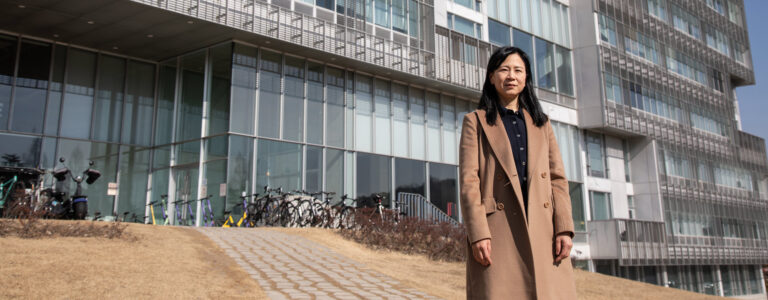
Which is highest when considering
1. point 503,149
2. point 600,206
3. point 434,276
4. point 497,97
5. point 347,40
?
point 347,40

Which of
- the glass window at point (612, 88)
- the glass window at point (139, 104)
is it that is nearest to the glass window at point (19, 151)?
the glass window at point (139, 104)

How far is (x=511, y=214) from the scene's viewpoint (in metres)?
3.42

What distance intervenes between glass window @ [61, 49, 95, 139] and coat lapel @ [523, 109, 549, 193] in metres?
20.3

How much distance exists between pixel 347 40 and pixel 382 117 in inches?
137

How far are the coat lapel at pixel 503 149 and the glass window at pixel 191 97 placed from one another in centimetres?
1794

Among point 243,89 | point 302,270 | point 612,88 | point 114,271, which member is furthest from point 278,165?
point 612,88

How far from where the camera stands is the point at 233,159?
1905cm

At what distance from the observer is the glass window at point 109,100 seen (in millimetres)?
21219

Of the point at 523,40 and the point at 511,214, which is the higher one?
the point at 523,40

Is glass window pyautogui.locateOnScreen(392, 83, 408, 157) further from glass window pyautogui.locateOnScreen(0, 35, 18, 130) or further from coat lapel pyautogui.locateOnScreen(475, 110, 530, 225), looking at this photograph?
coat lapel pyautogui.locateOnScreen(475, 110, 530, 225)

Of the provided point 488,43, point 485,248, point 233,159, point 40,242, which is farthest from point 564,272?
point 488,43

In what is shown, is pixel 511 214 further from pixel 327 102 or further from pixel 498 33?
pixel 498 33

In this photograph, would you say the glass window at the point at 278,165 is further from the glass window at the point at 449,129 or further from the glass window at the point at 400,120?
the glass window at the point at 449,129

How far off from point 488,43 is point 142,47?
14449mm
